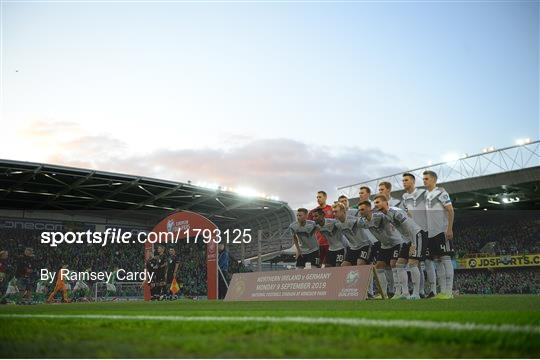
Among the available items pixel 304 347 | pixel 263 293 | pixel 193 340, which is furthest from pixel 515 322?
pixel 263 293

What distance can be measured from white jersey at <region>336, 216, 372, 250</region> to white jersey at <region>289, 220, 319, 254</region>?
1384mm

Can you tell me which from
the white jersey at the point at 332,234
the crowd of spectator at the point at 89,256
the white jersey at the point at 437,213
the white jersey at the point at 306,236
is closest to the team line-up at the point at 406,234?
the white jersey at the point at 437,213

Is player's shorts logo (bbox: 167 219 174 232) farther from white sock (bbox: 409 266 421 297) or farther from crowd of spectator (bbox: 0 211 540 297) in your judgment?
white sock (bbox: 409 266 421 297)

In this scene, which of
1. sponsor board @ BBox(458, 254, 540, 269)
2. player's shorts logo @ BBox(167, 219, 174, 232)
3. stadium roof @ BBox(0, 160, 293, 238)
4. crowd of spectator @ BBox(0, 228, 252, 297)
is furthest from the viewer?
sponsor board @ BBox(458, 254, 540, 269)

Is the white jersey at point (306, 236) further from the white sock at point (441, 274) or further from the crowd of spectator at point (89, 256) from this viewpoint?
the crowd of spectator at point (89, 256)

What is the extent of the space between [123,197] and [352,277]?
2797 cm

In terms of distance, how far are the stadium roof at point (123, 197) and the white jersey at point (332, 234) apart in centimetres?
1933

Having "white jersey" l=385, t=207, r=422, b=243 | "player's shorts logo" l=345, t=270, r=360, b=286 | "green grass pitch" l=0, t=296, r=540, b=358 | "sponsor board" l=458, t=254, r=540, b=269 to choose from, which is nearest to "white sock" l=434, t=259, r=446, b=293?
"white jersey" l=385, t=207, r=422, b=243

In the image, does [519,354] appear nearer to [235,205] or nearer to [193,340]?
[193,340]

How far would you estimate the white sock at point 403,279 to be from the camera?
37.3 feet

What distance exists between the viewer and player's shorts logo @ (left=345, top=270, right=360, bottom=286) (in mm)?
10484

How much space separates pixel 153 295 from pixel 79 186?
11.4m

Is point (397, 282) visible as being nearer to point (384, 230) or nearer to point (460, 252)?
point (384, 230)

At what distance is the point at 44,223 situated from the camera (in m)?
39.7
